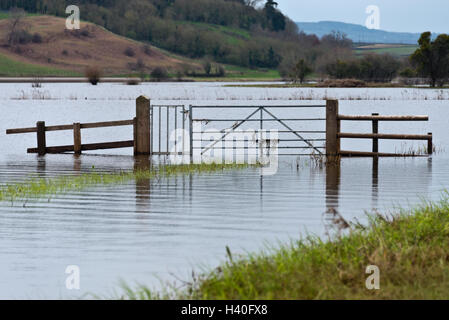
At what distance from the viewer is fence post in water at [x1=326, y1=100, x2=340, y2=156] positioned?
23109 millimetres

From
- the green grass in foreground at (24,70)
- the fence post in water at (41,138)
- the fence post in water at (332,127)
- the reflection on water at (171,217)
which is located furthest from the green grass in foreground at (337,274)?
the green grass in foreground at (24,70)

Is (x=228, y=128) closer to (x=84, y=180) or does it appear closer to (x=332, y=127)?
(x=332, y=127)

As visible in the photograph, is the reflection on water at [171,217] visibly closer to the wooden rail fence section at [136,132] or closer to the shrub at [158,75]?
the wooden rail fence section at [136,132]

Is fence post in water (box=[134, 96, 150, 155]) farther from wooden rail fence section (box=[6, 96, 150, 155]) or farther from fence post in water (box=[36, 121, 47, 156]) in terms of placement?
fence post in water (box=[36, 121, 47, 156])

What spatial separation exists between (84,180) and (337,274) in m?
11.7

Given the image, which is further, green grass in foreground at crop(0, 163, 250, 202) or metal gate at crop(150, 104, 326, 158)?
metal gate at crop(150, 104, 326, 158)

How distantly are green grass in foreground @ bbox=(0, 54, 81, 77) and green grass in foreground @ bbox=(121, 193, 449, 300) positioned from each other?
176778 millimetres

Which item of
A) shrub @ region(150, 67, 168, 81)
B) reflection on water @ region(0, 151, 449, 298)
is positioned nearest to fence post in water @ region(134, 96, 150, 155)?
reflection on water @ region(0, 151, 449, 298)

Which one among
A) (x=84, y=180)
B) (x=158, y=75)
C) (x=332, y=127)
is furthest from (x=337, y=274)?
(x=158, y=75)

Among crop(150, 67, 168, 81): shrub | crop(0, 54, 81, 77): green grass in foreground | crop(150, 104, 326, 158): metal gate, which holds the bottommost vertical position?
crop(150, 104, 326, 158): metal gate

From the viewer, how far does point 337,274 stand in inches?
338

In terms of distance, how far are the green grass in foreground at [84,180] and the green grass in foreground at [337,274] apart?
8.52 metres
